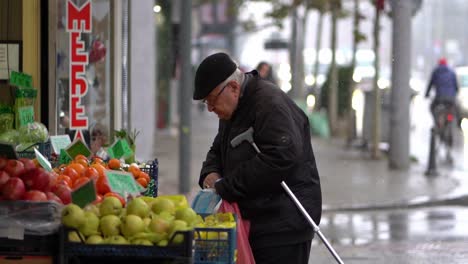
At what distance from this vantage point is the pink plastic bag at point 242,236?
17.8 ft

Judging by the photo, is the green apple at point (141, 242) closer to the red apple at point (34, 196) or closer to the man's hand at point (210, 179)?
the red apple at point (34, 196)

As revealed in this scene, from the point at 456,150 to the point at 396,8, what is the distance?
6.88 m

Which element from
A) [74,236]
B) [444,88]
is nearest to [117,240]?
[74,236]

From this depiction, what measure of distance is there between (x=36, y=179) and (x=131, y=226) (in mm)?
780

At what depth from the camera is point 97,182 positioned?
5.86 meters

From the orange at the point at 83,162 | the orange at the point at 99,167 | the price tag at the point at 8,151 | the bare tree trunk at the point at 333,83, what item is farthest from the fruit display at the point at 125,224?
the bare tree trunk at the point at 333,83

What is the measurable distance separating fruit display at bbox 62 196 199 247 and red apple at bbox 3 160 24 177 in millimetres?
471

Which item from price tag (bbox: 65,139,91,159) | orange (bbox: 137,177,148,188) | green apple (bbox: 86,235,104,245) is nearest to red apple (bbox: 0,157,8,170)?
green apple (bbox: 86,235,104,245)

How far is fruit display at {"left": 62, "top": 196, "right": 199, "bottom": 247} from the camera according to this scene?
15.5 feet

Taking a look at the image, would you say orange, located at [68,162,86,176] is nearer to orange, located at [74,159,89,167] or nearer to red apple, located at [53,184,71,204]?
orange, located at [74,159,89,167]

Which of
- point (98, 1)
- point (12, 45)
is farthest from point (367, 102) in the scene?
point (12, 45)

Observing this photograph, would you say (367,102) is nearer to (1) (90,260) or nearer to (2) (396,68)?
(2) (396,68)

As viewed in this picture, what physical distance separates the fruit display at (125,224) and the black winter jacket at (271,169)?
0.48 m

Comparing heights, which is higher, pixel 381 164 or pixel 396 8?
pixel 396 8
